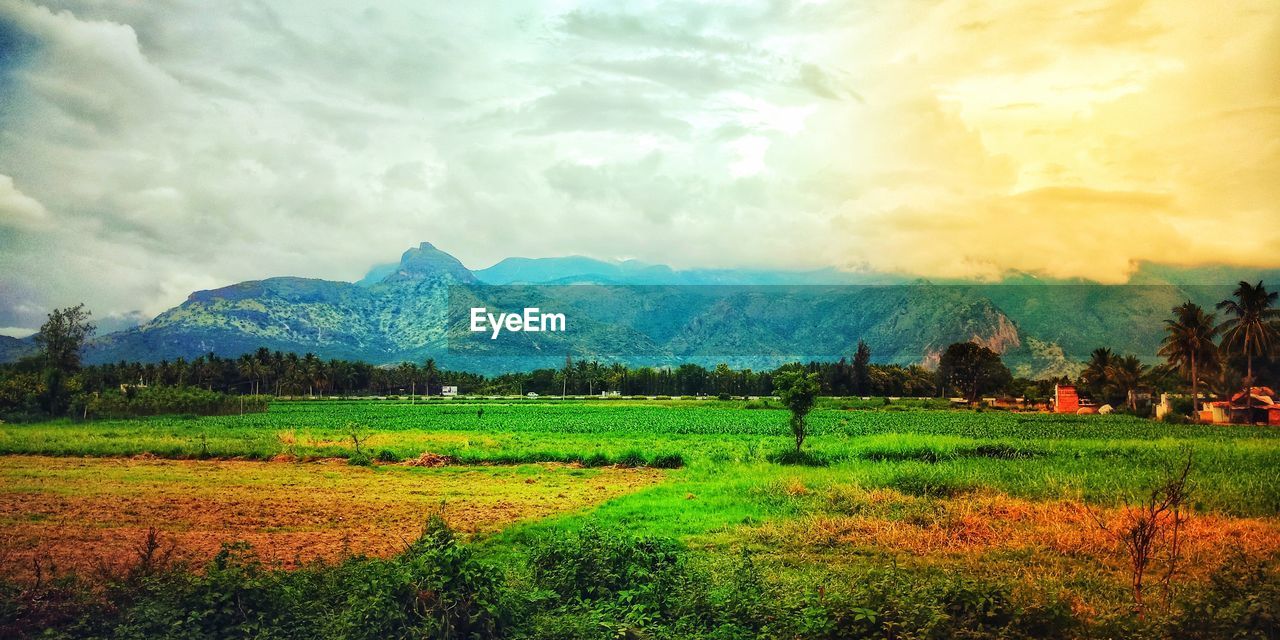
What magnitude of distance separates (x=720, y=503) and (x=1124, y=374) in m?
49.9

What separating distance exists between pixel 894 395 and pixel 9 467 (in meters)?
41.5

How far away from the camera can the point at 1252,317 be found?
23797 millimetres

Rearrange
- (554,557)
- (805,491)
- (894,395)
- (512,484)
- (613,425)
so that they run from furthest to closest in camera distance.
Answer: (894,395) < (613,425) < (512,484) < (805,491) < (554,557)

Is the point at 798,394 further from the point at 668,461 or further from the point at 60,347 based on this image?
the point at 60,347

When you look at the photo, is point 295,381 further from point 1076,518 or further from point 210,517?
point 1076,518

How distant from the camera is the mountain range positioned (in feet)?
89.6

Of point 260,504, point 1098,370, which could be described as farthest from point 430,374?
point 1098,370

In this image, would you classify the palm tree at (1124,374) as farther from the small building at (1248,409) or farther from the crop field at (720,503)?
the crop field at (720,503)

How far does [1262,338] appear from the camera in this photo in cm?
2375

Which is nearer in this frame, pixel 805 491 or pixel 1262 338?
pixel 805 491

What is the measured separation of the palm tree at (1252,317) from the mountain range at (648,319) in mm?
738

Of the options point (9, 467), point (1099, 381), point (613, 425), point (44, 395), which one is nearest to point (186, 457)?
point (9, 467)

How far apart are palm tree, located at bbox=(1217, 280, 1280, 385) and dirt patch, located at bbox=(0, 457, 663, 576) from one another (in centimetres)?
2072

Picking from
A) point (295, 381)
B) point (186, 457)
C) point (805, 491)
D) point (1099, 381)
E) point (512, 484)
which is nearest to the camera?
point (805, 491)
